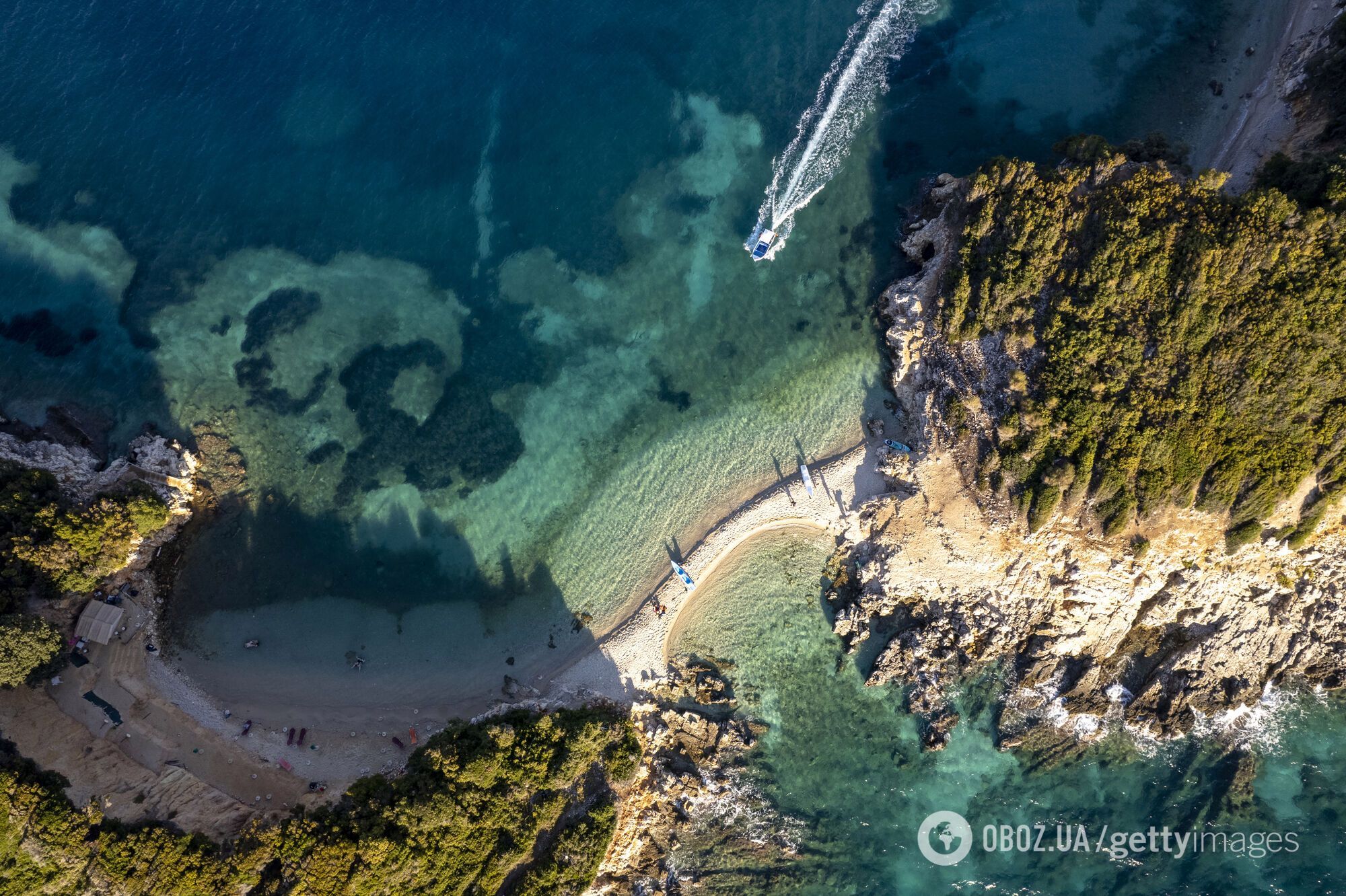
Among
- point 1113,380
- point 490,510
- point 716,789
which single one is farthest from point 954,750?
point 490,510

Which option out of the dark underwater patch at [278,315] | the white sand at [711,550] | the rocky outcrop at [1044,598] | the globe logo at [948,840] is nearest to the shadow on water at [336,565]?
the white sand at [711,550]

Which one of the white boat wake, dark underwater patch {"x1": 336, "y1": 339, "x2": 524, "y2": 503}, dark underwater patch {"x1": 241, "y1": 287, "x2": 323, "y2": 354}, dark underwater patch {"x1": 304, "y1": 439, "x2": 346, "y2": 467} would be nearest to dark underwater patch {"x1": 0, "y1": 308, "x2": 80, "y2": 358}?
dark underwater patch {"x1": 241, "y1": 287, "x2": 323, "y2": 354}

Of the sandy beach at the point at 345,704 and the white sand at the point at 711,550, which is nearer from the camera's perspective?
the sandy beach at the point at 345,704

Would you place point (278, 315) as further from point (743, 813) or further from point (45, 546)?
point (743, 813)

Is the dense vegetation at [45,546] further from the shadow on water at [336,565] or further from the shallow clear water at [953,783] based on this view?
the shallow clear water at [953,783]

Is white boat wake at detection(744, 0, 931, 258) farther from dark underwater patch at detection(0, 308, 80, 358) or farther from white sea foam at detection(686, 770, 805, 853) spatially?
dark underwater patch at detection(0, 308, 80, 358)
